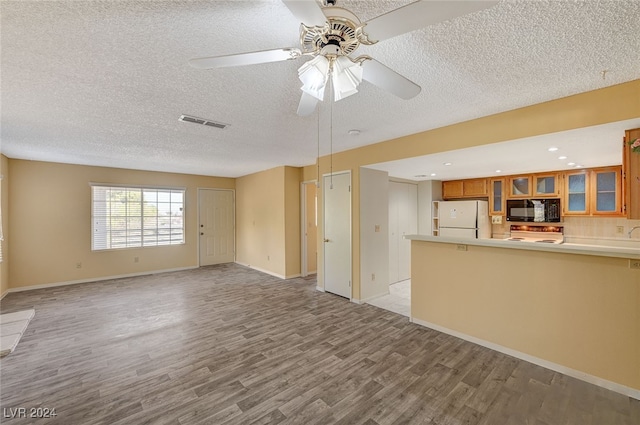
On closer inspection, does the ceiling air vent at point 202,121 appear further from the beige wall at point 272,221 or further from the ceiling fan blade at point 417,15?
the beige wall at point 272,221

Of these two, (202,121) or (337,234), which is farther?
(337,234)

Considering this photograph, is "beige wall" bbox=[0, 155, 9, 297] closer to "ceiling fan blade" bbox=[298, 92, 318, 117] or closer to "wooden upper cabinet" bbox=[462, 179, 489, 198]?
"ceiling fan blade" bbox=[298, 92, 318, 117]

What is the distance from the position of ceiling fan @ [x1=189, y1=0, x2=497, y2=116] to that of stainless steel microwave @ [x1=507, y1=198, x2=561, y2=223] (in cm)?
475

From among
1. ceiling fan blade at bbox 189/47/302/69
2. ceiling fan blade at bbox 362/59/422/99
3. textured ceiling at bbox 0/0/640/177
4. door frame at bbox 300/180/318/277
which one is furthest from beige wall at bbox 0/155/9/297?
ceiling fan blade at bbox 362/59/422/99

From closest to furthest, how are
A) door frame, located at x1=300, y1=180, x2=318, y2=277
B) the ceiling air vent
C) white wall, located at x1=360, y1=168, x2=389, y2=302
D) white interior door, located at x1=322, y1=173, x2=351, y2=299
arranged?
the ceiling air vent, white wall, located at x1=360, y1=168, x2=389, y2=302, white interior door, located at x1=322, y1=173, x2=351, y2=299, door frame, located at x1=300, y1=180, x2=318, y2=277

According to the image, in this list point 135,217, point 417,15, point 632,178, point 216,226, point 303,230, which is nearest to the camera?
point 417,15

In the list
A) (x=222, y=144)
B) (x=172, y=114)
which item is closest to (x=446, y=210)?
(x=222, y=144)

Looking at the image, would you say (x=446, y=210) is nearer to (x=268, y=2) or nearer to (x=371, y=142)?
(x=371, y=142)

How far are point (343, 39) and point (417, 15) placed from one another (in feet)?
1.06

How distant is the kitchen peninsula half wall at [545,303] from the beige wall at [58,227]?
Answer: 21.0ft

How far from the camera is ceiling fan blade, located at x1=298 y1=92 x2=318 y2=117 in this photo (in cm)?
169

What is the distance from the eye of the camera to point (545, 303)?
254 cm

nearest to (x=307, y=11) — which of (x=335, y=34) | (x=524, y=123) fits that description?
(x=335, y=34)

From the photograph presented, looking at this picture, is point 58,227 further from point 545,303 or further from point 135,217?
point 545,303
